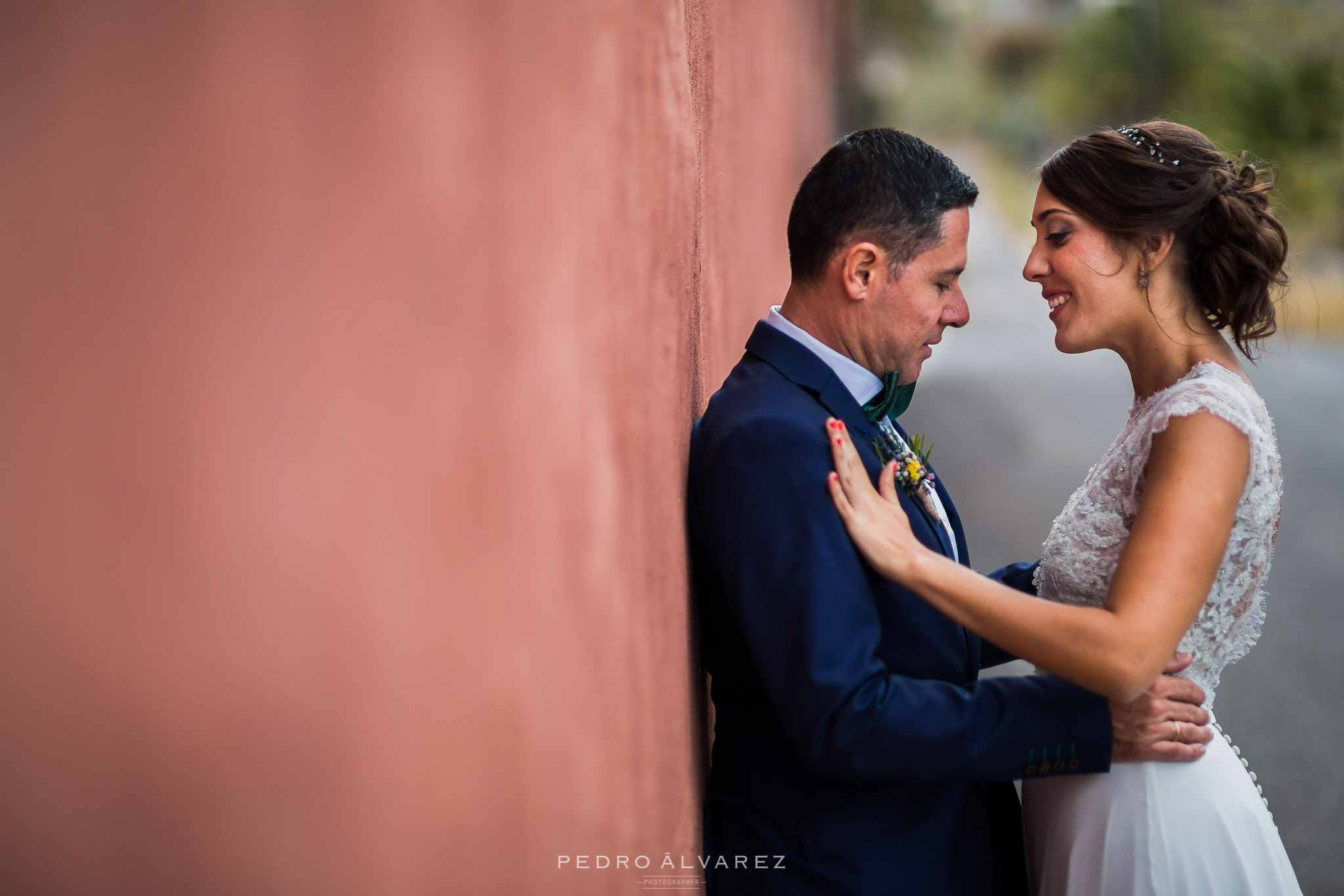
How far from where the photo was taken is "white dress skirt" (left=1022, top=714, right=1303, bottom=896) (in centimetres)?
212

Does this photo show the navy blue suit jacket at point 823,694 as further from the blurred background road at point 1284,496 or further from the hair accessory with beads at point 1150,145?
the blurred background road at point 1284,496

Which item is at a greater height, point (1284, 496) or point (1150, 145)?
point (1150, 145)

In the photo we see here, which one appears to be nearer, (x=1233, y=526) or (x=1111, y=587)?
(x=1111, y=587)

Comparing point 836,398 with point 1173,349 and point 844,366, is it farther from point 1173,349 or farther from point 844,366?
point 1173,349

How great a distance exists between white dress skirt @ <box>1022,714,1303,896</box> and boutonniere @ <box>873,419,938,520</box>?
0.68 m

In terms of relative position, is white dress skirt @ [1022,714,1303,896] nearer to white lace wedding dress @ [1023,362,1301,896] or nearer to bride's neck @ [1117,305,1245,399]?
white lace wedding dress @ [1023,362,1301,896]

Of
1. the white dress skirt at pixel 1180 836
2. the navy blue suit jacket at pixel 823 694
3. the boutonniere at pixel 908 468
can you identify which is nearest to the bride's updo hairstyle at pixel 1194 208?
the boutonniere at pixel 908 468

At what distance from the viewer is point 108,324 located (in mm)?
1021

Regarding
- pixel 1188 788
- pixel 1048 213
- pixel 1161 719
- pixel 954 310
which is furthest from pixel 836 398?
pixel 1188 788

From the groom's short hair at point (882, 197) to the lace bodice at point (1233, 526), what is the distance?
0.58 meters

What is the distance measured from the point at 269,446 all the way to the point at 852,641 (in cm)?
103

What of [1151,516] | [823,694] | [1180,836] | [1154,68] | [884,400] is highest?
[1154,68]

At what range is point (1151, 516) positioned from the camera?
1.91 metres

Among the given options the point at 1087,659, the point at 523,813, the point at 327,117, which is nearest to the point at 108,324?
the point at 327,117
